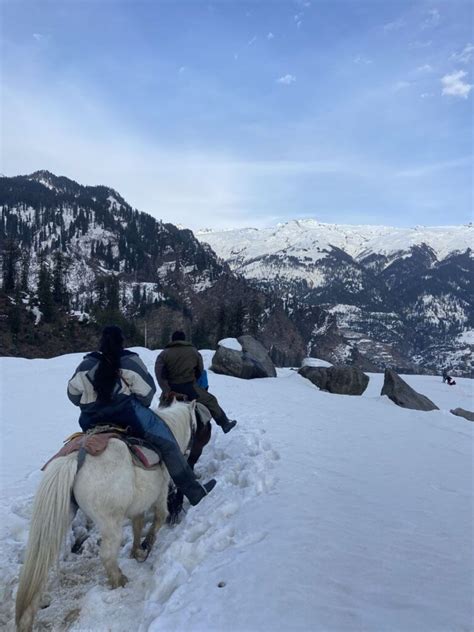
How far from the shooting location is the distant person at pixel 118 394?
4.57 m

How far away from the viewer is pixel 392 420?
12.7 meters

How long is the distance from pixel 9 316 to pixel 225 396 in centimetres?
6762

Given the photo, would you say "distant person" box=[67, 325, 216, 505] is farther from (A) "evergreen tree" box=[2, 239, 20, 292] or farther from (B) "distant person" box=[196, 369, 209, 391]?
(A) "evergreen tree" box=[2, 239, 20, 292]

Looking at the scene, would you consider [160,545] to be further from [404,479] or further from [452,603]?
[404,479]

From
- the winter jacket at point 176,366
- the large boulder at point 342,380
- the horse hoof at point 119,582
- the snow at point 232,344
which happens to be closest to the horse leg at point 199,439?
the winter jacket at point 176,366

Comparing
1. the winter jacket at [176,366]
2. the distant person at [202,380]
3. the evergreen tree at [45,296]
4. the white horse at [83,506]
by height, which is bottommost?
the evergreen tree at [45,296]

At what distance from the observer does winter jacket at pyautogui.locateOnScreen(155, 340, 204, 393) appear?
23.2 feet

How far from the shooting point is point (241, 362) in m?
22.5

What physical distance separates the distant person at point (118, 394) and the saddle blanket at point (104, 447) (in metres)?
0.18

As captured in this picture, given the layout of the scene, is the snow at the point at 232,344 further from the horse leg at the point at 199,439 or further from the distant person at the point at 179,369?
the horse leg at the point at 199,439

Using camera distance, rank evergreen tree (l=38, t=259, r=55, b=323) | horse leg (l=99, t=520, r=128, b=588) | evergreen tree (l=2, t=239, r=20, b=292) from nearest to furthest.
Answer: horse leg (l=99, t=520, r=128, b=588) → evergreen tree (l=38, t=259, r=55, b=323) → evergreen tree (l=2, t=239, r=20, b=292)

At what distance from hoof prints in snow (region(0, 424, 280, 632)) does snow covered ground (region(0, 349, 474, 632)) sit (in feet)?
0.05

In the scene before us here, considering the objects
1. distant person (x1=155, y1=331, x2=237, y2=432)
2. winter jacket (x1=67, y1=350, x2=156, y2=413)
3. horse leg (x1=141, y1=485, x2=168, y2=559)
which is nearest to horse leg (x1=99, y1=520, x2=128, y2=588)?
horse leg (x1=141, y1=485, x2=168, y2=559)

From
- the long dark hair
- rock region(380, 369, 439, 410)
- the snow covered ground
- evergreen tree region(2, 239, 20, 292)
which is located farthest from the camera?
evergreen tree region(2, 239, 20, 292)
